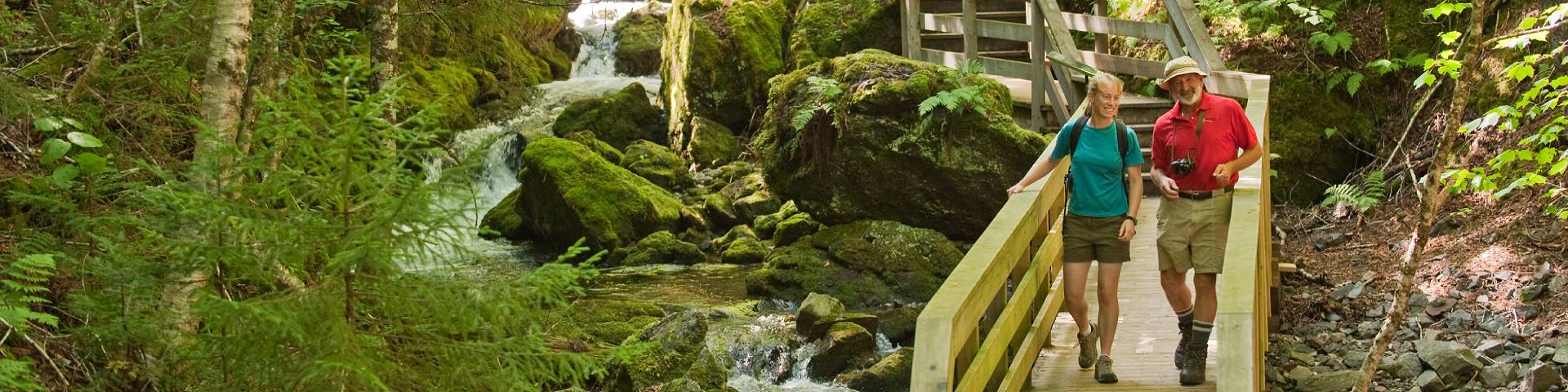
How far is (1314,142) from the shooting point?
1155 centimetres

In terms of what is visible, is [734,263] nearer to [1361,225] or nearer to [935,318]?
[1361,225]

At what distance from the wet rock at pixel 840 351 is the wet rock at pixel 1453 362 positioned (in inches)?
153

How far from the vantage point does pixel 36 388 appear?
14.1 ft

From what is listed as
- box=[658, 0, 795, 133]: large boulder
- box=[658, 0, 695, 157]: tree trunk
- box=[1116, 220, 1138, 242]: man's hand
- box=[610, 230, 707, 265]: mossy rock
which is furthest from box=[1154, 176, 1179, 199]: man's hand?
box=[658, 0, 695, 157]: tree trunk

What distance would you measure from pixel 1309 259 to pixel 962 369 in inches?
268

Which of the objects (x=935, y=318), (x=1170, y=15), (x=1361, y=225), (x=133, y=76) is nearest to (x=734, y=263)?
(x=1170, y=15)

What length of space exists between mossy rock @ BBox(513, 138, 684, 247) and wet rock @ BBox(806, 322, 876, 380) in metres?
5.04

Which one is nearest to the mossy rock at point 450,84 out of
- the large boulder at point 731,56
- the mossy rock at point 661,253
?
the large boulder at point 731,56

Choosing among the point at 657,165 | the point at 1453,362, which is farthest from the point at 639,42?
the point at 1453,362

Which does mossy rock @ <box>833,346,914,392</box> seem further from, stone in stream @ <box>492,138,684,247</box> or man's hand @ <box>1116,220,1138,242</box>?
stone in stream @ <box>492,138,684,247</box>

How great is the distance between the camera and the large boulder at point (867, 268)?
35.6 ft

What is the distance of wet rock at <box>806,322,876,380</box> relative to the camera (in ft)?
30.2

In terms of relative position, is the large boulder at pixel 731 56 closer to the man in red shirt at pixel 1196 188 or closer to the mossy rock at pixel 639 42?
the mossy rock at pixel 639 42

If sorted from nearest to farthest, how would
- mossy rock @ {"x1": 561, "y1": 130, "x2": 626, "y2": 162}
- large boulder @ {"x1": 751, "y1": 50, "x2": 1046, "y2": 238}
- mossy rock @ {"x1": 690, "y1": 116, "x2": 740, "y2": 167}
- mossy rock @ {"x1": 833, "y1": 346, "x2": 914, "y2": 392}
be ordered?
mossy rock @ {"x1": 833, "y1": 346, "x2": 914, "y2": 392}
large boulder @ {"x1": 751, "y1": 50, "x2": 1046, "y2": 238}
mossy rock @ {"x1": 561, "y1": 130, "x2": 626, "y2": 162}
mossy rock @ {"x1": 690, "y1": 116, "x2": 740, "y2": 167}
